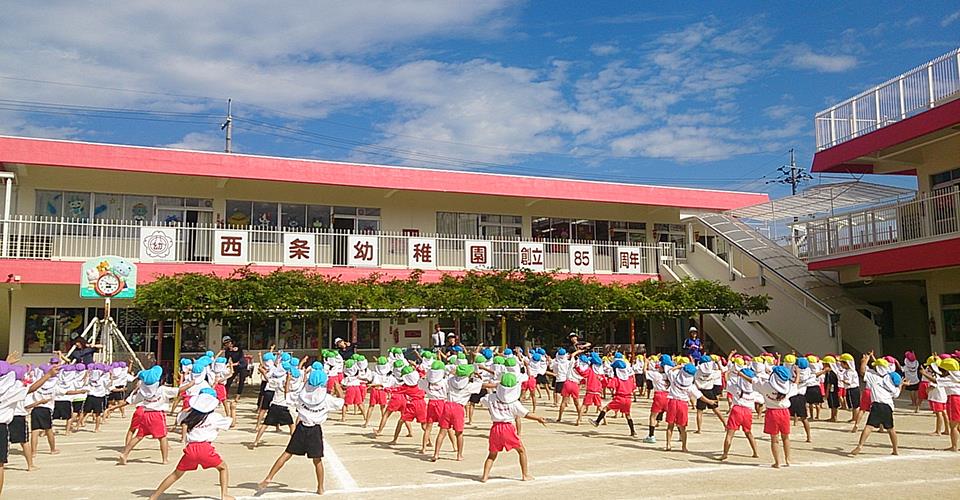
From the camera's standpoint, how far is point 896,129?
1872 cm

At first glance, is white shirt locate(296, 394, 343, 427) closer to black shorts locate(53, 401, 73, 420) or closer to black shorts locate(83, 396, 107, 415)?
black shorts locate(53, 401, 73, 420)

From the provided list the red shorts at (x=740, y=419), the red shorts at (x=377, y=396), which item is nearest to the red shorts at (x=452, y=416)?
the red shorts at (x=377, y=396)

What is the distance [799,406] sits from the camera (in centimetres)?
1244

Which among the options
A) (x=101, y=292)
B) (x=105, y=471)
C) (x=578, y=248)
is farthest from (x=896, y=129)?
(x=101, y=292)

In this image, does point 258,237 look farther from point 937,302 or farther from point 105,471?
point 937,302

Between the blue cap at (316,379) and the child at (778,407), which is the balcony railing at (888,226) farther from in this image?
the blue cap at (316,379)

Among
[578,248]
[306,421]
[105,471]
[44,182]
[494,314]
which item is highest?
[44,182]

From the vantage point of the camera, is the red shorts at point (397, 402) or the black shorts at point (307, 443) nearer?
the black shorts at point (307, 443)

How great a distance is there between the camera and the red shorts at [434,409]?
11.0 m

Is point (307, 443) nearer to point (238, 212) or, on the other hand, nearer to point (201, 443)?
point (201, 443)

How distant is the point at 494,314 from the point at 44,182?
13.0 m

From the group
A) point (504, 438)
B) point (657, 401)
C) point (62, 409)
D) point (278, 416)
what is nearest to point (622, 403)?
point (657, 401)

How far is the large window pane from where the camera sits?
22.8 meters

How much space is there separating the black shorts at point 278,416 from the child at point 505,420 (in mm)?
3598
